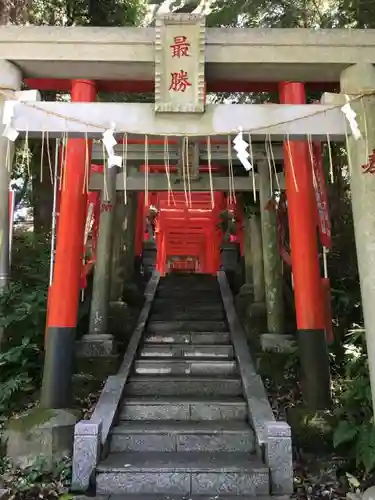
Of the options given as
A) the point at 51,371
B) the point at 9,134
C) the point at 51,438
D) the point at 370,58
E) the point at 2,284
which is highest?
the point at 370,58

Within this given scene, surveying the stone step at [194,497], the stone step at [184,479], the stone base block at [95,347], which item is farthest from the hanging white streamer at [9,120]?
the stone base block at [95,347]

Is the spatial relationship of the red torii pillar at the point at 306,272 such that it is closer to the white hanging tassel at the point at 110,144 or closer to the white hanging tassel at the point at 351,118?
the white hanging tassel at the point at 351,118

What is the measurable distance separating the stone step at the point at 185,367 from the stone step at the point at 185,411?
3.58 ft

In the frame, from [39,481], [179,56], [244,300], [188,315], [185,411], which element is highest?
[179,56]

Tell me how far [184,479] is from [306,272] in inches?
112

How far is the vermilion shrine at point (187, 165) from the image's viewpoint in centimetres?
440

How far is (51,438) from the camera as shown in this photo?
5.22m

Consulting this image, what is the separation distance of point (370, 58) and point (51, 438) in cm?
494

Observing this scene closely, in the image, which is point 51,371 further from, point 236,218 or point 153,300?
point 236,218

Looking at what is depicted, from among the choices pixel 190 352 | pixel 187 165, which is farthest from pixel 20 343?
pixel 187 165

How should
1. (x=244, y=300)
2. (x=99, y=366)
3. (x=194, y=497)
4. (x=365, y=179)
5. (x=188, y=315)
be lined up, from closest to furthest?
(x=365, y=179)
(x=194, y=497)
(x=99, y=366)
(x=188, y=315)
(x=244, y=300)

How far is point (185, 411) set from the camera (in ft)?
20.4

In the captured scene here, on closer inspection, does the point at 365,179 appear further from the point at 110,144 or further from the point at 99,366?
the point at 99,366

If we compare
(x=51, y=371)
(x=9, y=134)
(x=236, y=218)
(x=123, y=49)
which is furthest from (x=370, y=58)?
(x=236, y=218)
